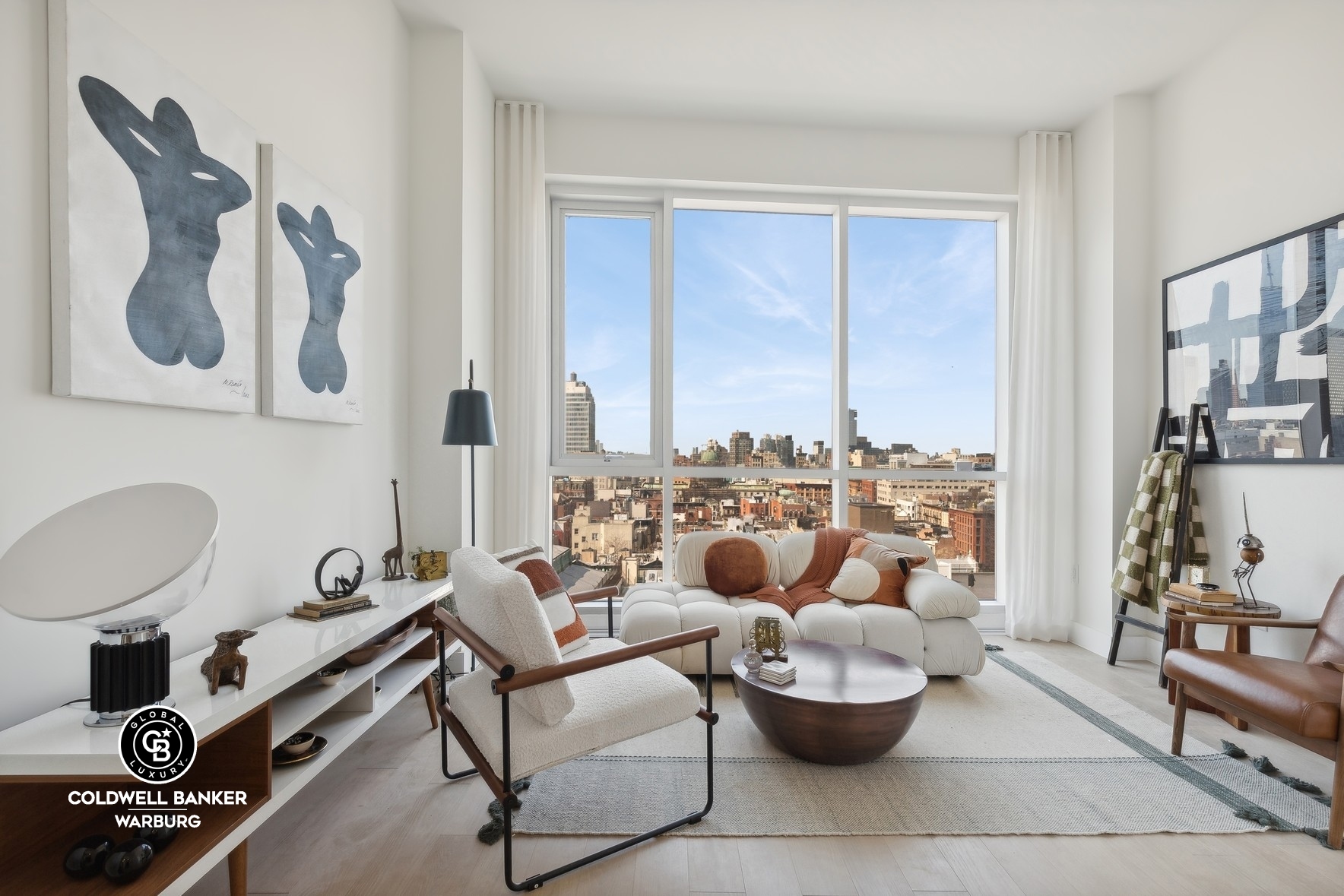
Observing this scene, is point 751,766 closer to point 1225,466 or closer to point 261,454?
point 261,454

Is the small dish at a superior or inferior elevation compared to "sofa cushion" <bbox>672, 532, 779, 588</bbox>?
inferior

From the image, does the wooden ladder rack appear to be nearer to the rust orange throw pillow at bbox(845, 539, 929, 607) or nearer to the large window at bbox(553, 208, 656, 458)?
the rust orange throw pillow at bbox(845, 539, 929, 607)

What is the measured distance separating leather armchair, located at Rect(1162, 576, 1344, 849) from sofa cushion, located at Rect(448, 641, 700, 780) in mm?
1915

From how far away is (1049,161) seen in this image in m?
4.25

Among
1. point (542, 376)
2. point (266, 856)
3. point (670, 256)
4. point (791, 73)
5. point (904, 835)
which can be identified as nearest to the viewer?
point (266, 856)

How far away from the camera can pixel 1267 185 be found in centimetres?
307

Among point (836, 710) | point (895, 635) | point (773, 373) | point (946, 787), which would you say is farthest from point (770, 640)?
point (773, 373)

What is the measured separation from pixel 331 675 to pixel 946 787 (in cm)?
214

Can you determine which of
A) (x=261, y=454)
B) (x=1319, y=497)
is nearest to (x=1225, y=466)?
(x=1319, y=497)

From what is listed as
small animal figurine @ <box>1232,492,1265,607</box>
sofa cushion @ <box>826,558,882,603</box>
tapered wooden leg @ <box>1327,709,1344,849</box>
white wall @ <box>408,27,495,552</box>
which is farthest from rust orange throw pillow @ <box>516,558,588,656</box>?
small animal figurine @ <box>1232,492,1265,607</box>

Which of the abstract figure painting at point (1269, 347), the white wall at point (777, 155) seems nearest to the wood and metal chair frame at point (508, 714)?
the abstract figure painting at point (1269, 347)

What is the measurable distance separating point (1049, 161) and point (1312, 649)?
3262mm

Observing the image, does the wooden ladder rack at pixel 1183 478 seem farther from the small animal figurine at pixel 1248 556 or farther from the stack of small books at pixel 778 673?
the stack of small books at pixel 778 673

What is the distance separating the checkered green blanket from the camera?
335cm
